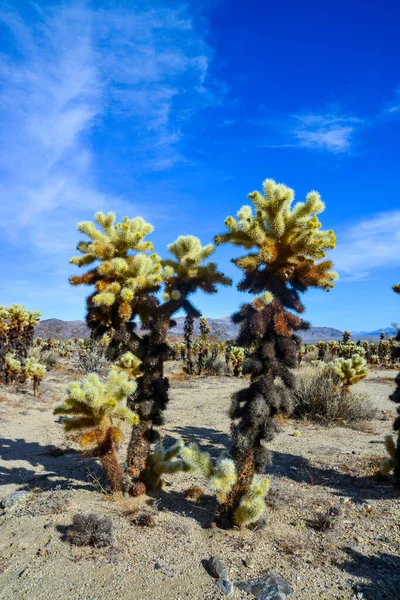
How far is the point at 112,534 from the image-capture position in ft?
13.5

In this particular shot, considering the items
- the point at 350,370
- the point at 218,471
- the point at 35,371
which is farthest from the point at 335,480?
the point at 35,371

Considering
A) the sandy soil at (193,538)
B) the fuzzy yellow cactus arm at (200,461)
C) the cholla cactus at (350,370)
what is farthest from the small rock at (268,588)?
the cholla cactus at (350,370)

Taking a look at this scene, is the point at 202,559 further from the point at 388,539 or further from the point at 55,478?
the point at 55,478

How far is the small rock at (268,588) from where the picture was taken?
3.36m

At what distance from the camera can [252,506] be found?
14.1ft

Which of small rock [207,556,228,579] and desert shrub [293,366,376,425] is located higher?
desert shrub [293,366,376,425]

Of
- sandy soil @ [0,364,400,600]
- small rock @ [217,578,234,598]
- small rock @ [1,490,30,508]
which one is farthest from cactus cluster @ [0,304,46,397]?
small rock @ [217,578,234,598]

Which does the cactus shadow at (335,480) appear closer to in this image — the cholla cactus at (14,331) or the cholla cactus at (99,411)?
the cholla cactus at (99,411)

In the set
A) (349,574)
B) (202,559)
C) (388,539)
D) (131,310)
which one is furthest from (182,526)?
(131,310)

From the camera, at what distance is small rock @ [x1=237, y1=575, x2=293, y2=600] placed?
11.0 feet

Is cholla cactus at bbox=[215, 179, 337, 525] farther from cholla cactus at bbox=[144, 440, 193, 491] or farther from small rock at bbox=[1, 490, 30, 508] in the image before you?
small rock at bbox=[1, 490, 30, 508]

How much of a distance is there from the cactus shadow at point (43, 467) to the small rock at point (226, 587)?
2.68 m

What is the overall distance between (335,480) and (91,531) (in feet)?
11.9

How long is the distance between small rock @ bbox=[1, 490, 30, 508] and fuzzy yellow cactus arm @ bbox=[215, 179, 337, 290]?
399 cm
